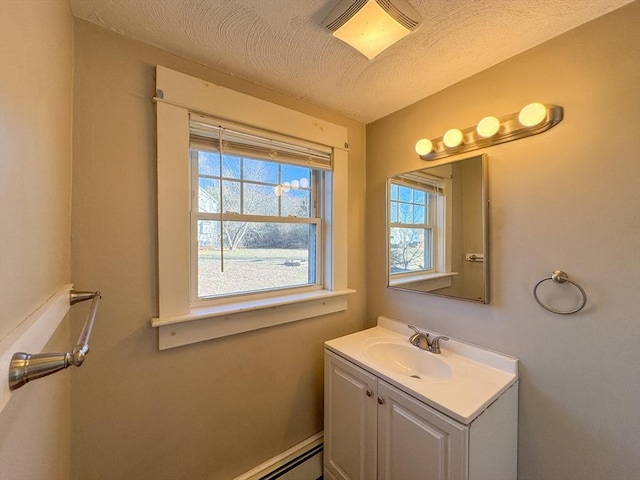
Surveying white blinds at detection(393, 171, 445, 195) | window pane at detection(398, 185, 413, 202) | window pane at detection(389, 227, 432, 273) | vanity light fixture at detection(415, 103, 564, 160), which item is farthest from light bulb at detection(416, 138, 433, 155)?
window pane at detection(389, 227, 432, 273)

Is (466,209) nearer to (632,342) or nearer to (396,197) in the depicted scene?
(396,197)

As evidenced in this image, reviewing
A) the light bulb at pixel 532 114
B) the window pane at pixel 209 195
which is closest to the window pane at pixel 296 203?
the window pane at pixel 209 195

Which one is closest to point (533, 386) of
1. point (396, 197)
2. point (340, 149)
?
point (396, 197)

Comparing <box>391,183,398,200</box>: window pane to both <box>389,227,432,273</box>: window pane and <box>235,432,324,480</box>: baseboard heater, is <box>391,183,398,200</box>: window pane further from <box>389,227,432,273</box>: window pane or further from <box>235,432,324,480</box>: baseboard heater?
<box>235,432,324,480</box>: baseboard heater

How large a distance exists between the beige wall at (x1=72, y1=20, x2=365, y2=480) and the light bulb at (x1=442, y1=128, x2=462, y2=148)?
1044mm

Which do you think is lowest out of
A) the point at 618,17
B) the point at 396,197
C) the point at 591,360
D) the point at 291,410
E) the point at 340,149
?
the point at 291,410

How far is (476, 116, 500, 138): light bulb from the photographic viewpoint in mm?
1147

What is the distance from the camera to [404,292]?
158 centimetres

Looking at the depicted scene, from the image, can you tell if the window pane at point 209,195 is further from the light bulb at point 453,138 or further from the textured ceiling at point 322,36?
the light bulb at point 453,138

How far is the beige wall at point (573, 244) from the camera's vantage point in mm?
876

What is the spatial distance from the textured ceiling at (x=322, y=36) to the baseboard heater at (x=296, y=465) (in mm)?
2030

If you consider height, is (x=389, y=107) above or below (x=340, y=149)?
above

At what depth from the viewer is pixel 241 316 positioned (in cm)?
126

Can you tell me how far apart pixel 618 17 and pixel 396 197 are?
1047 millimetres
